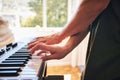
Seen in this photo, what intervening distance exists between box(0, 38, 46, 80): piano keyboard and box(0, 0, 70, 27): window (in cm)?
324

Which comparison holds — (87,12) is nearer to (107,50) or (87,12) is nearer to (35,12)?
(107,50)

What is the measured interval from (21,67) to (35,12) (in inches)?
140

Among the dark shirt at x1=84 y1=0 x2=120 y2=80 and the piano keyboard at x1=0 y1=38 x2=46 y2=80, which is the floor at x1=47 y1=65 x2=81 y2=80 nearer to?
the piano keyboard at x1=0 y1=38 x2=46 y2=80

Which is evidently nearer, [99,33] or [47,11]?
[99,33]

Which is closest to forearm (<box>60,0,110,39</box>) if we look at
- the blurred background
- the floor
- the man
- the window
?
the man

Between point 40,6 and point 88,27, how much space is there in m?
3.51

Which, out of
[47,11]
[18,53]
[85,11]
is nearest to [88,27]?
[85,11]

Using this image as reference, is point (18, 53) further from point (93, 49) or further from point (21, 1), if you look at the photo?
point (21, 1)

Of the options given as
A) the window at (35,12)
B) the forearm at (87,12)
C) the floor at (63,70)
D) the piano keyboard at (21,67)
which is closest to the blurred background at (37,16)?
the window at (35,12)

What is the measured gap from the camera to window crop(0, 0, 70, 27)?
4.11 meters

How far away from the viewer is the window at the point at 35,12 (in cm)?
411

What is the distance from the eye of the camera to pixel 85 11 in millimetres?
678

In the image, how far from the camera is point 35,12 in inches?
165

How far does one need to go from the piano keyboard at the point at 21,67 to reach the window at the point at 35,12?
324 centimetres
